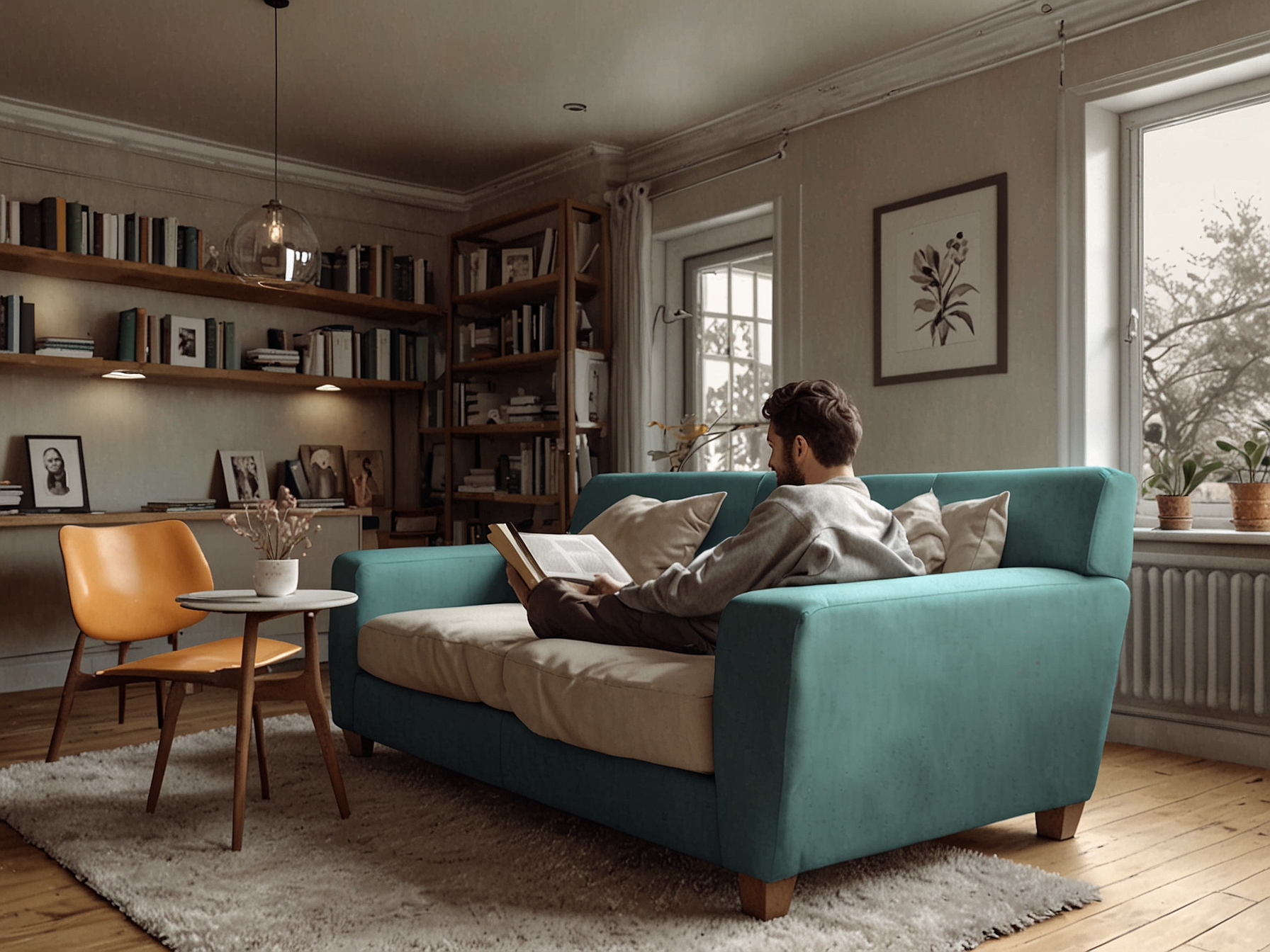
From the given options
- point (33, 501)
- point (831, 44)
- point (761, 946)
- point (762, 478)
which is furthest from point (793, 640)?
point (33, 501)

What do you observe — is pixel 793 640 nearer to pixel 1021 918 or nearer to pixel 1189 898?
pixel 1021 918

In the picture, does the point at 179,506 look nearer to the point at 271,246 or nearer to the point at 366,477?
the point at 366,477

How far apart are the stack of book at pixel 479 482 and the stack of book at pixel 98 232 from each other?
1669 millimetres

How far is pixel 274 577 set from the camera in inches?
102

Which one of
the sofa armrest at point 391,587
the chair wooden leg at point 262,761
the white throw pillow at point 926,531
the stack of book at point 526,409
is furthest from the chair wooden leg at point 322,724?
the stack of book at point 526,409

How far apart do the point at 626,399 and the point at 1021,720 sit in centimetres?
311

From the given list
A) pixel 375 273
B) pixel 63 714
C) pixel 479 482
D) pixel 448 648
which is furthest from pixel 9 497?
pixel 448 648

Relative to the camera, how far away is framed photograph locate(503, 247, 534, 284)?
5312mm

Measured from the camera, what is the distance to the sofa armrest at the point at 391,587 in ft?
10.2

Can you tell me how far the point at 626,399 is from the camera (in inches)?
200

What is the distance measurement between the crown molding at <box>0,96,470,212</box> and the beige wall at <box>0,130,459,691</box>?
41 millimetres

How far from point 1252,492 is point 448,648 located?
7.75ft

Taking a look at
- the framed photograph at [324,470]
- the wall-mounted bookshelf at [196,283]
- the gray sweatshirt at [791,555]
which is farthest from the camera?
the framed photograph at [324,470]

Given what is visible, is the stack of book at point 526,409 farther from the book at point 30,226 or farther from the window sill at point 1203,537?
the window sill at point 1203,537
